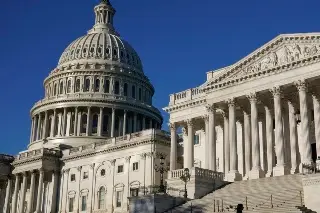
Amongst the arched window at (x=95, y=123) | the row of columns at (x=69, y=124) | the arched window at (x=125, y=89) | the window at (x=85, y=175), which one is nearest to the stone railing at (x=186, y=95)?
the window at (x=85, y=175)

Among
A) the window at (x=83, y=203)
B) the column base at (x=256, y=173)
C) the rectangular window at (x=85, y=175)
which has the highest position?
the rectangular window at (x=85, y=175)

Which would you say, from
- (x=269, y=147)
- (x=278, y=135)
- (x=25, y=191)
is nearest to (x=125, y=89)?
(x=25, y=191)

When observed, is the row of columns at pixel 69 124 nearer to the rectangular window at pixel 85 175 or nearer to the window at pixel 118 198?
the rectangular window at pixel 85 175

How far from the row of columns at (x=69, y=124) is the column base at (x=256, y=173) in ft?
192

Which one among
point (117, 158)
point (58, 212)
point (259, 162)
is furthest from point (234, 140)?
point (58, 212)

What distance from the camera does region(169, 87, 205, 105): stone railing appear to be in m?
73.7

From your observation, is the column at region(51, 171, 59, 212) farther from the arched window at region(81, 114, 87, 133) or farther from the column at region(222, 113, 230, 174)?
the column at region(222, 113, 230, 174)

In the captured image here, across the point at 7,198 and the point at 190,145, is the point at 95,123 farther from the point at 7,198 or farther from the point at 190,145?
the point at 190,145

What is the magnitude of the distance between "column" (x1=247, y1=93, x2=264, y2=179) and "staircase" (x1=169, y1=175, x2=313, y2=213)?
303 cm

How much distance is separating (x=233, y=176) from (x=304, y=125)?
10168 mm

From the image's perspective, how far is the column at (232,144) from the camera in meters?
61.2

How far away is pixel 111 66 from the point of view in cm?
12469

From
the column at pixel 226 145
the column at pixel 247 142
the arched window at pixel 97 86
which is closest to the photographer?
the column at pixel 247 142

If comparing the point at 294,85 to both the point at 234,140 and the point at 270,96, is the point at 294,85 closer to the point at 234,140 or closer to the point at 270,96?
the point at 270,96
